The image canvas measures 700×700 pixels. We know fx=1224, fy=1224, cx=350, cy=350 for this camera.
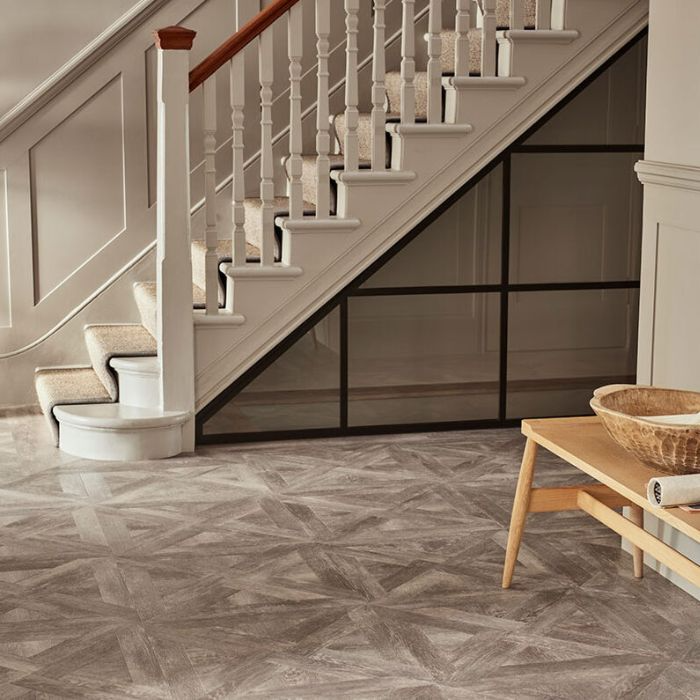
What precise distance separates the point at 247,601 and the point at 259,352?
181 cm

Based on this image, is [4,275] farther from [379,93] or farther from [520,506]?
[520,506]

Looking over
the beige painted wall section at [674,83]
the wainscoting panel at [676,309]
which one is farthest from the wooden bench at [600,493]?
the beige painted wall section at [674,83]

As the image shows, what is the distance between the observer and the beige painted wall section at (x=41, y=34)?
5.58 m

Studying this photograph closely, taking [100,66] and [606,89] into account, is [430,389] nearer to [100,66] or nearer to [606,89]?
[606,89]

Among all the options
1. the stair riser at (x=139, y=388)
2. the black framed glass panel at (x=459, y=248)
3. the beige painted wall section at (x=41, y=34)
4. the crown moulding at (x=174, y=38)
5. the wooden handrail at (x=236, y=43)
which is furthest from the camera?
the beige painted wall section at (x=41, y=34)

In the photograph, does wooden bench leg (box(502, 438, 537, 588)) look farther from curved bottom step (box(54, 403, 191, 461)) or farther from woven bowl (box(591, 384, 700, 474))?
curved bottom step (box(54, 403, 191, 461))

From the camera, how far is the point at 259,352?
16.5ft

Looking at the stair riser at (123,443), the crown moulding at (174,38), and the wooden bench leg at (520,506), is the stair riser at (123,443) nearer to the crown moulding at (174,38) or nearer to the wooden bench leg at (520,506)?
the crown moulding at (174,38)

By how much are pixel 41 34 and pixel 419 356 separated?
7.53 feet

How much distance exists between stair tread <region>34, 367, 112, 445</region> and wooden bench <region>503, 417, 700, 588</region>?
2.29 meters

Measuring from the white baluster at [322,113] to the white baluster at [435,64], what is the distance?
0.42 m

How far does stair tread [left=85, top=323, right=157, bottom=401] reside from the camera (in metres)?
5.08

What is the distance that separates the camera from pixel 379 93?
4883mm

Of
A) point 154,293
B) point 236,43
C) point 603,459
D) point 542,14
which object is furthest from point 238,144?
point 603,459
